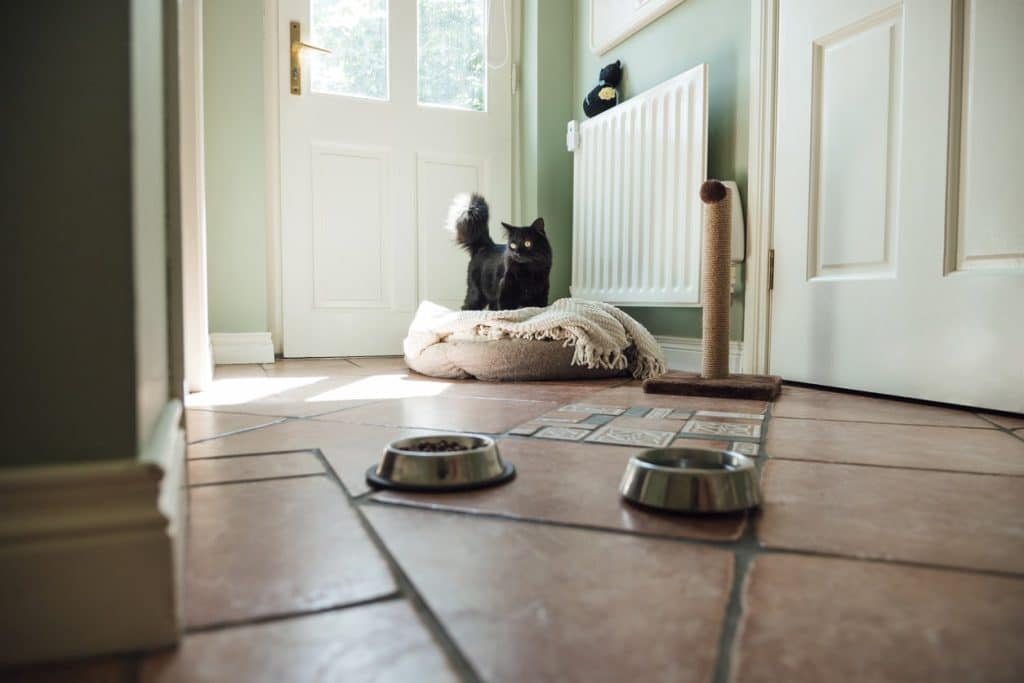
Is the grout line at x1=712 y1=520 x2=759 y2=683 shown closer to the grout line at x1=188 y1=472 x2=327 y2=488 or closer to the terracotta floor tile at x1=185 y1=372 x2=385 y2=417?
the grout line at x1=188 y1=472 x2=327 y2=488

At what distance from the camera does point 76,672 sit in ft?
1.30

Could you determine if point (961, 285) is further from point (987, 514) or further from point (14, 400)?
point (14, 400)

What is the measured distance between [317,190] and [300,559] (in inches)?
92.8

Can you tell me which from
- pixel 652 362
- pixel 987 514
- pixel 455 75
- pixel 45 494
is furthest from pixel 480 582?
pixel 455 75

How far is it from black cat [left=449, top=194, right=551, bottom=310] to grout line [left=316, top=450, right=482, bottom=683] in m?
1.62

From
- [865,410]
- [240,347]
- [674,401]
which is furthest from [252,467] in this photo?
[240,347]

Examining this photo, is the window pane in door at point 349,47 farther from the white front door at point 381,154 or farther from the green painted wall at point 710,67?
the green painted wall at point 710,67

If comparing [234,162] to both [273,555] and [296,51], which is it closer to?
[296,51]

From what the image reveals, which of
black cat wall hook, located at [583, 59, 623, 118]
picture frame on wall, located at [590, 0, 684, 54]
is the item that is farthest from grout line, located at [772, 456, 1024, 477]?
black cat wall hook, located at [583, 59, 623, 118]

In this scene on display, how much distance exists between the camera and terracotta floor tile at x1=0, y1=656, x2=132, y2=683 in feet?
1.28

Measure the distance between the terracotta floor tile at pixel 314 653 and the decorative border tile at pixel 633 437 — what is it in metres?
0.65

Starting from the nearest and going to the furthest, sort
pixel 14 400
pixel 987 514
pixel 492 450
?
pixel 14 400, pixel 987 514, pixel 492 450

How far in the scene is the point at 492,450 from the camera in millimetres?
816

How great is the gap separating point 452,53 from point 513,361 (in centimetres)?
166
